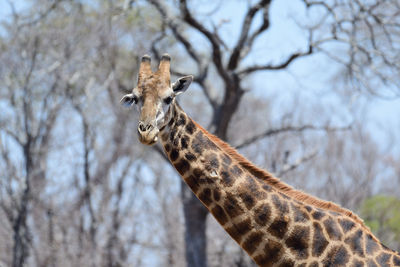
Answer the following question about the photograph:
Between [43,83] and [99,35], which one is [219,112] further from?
[43,83]

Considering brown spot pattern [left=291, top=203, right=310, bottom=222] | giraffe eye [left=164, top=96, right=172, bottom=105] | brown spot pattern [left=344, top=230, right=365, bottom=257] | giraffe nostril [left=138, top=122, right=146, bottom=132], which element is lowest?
brown spot pattern [left=344, top=230, right=365, bottom=257]

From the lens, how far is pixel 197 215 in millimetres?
14789

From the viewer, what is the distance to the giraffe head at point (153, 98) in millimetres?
5223

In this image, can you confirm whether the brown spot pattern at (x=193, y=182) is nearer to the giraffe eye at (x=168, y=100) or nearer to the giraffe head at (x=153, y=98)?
the giraffe head at (x=153, y=98)

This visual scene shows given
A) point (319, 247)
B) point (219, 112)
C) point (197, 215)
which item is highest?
point (219, 112)

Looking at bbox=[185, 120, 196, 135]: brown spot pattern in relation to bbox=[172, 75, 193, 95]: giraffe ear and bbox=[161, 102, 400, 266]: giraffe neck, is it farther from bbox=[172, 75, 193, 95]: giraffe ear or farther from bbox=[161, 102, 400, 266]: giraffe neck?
bbox=[172, 75, 193, 95]: giraffe ear

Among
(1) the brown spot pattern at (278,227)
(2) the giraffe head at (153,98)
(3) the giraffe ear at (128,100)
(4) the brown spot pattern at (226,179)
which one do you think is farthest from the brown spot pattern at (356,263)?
(3) the giraffe ear at (128,100)

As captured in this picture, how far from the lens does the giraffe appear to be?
17.4 feet

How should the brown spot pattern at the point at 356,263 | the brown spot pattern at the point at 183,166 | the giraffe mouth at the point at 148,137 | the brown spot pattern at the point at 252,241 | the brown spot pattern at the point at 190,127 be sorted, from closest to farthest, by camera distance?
the giraffe mouth at the point at 148,137 < the brown spot pattern at the point at 356,263 < the brown spot pattern at the point at 252,241 < the brown spot pattern at the point at 183,166 < the brown spot pattern at the point at 190,127

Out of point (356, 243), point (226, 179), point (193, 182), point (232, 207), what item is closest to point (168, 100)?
point (193, 182)

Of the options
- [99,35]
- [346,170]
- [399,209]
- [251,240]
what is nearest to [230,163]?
[251,240]

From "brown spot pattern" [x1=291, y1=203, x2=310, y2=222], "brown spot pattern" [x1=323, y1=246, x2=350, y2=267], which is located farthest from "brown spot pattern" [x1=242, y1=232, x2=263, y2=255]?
"brown spot pattern" [x1=323, y1=246, x2=350, y2=267]

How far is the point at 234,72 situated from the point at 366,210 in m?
9.38

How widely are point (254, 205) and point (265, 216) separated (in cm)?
15
